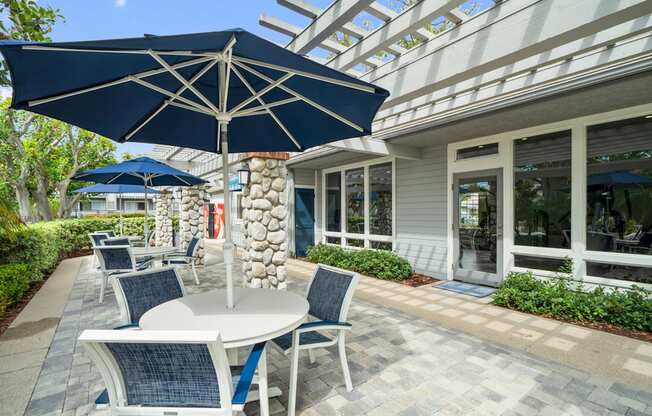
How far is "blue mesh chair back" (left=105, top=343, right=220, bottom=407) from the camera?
1239 millimetres

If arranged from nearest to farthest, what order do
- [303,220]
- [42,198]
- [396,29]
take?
1. [396,29]
2. [303,220]
3. [42,198]

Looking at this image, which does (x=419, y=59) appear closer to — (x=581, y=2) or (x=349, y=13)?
(x=349, y=13)

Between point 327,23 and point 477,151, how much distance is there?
3685 mm

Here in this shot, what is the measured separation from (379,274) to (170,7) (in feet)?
19.2

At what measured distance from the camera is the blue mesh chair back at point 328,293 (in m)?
2.46

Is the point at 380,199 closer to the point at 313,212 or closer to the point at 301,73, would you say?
the point at 313,212

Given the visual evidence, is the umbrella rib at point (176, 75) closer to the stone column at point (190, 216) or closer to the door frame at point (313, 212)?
the stone column at point (190, 216)

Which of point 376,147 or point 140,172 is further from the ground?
point 376,147

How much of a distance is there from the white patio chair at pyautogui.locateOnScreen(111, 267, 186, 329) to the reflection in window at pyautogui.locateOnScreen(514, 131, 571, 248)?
16.5 ft

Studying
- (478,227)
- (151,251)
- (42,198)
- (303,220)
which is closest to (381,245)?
(478,227)

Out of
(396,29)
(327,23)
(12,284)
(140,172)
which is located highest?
(327,23)

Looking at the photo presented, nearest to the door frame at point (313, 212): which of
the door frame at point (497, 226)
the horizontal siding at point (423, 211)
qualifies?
the horizontal siding at point (423, 211)

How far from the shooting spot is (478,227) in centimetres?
559

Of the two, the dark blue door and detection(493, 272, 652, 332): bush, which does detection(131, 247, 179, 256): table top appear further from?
detection(493, 272, 652, 332): bush
